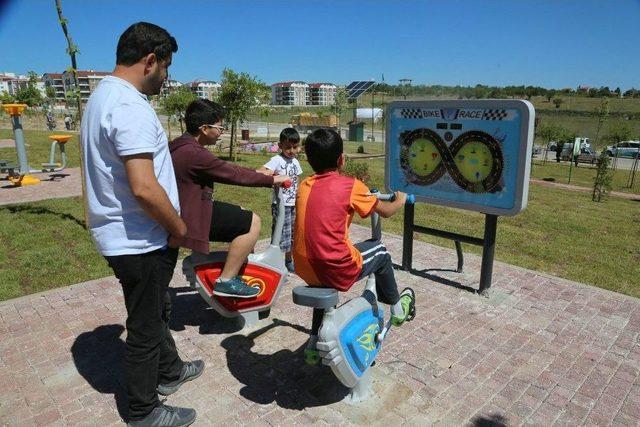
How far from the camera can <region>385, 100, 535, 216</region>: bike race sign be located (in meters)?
3.95

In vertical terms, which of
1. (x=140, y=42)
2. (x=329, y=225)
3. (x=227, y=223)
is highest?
(x=140, y=42)

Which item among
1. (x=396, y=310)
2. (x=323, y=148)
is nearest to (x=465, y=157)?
(x=396, y=310)

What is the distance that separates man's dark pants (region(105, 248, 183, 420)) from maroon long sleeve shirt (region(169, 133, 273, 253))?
1.82ft

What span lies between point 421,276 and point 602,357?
6.33ft

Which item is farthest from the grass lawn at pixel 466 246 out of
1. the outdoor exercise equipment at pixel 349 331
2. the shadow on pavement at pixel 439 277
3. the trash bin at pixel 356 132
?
the trash bin at pixel 356 132

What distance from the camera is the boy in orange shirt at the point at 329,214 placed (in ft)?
8.12

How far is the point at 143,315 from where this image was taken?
2299 mm

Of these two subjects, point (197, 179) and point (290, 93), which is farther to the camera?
point (290, 93)

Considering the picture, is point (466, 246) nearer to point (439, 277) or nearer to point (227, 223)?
point (439, 277)

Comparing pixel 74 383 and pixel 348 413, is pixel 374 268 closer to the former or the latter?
pixel 348 413

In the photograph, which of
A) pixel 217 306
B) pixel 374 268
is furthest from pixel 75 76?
pixel 374 268

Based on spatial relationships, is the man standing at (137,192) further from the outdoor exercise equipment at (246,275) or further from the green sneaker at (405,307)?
the green sneaker at (405,307)

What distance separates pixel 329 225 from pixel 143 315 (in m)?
1.07

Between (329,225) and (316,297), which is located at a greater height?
(329,225)
